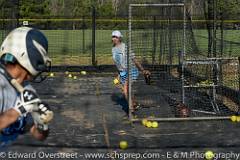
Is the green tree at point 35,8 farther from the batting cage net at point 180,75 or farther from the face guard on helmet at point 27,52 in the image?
the face guard on helmet at point 27,52

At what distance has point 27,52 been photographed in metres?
3.02

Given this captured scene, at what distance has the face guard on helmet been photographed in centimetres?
302

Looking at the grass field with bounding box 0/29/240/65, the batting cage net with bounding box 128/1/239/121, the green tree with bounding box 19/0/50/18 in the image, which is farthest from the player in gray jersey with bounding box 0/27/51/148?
the green tree with bounding box 19/0/50/18

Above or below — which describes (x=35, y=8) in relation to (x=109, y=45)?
above

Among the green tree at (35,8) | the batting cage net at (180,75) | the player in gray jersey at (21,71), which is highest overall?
the green tree at (35,8)

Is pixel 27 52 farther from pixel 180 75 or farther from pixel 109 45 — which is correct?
pixel 109 45

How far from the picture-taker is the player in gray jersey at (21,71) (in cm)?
296

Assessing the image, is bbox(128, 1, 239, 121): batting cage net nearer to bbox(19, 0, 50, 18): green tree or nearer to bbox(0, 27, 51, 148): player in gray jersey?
bbox(0, 27, 51, 148): player in gray jersey

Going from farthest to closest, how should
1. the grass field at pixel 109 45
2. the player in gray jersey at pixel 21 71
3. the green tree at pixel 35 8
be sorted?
the green tree at pixel 35 8, the grass field at pixel 109 45, the player in gray jersey at pixel 21 71

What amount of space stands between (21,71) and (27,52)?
132 mm

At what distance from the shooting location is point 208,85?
11461 millimetres

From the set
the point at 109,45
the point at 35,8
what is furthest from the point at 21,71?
the point at 35,8

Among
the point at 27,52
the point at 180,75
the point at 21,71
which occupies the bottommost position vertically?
the point at 180,75

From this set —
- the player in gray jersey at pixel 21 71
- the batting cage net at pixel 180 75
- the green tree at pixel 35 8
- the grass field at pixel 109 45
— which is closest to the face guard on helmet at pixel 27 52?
the player in gray jersey at pixel 21 71
